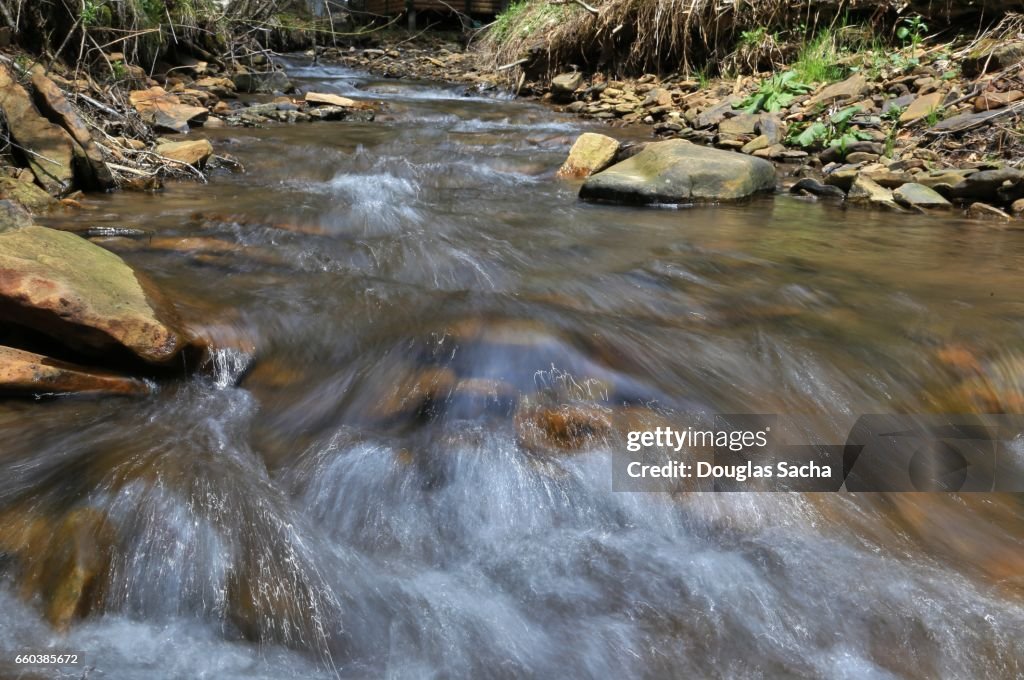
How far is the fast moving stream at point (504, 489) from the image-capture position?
5.57ft

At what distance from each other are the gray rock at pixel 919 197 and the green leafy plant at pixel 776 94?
7.62 ft

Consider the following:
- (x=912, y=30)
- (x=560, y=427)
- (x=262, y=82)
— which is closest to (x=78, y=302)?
(x=560, y=427)

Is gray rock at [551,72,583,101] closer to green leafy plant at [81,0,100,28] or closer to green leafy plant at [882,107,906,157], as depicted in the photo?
green leafy plant at [882,107,906,157]

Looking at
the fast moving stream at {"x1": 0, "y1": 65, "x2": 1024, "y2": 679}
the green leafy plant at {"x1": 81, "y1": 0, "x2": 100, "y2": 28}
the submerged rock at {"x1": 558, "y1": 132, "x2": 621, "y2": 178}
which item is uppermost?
the green leafy plant at {"x1": 81, "y1": 0, "x2": 100, "y2": 28}

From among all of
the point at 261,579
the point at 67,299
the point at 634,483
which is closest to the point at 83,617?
the point at 261,579

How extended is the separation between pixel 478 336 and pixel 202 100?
6.81 metres

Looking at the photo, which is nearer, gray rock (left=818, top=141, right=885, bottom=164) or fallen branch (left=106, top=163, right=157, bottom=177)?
fallen branch (left=106, top=163, right=157, bottom=177)

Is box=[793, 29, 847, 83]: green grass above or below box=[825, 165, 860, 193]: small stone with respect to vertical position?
above

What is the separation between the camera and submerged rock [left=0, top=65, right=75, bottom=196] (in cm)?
450

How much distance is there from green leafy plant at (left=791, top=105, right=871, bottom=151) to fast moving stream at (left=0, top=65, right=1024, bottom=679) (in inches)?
106

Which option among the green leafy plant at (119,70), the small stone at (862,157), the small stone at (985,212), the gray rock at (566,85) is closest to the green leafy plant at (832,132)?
the small stone at (862,157)

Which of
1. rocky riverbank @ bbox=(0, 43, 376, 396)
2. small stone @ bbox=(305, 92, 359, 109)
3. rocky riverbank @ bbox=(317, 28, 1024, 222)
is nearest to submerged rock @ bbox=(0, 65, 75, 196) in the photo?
rocky riverbank @ bbox=(0, 43, 376, 396)

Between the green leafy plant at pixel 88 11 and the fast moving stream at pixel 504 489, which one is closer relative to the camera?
the fast moving stream at pixel 504 489

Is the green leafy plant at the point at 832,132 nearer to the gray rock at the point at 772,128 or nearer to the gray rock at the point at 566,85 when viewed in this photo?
the gray rock at the point at 772,128
